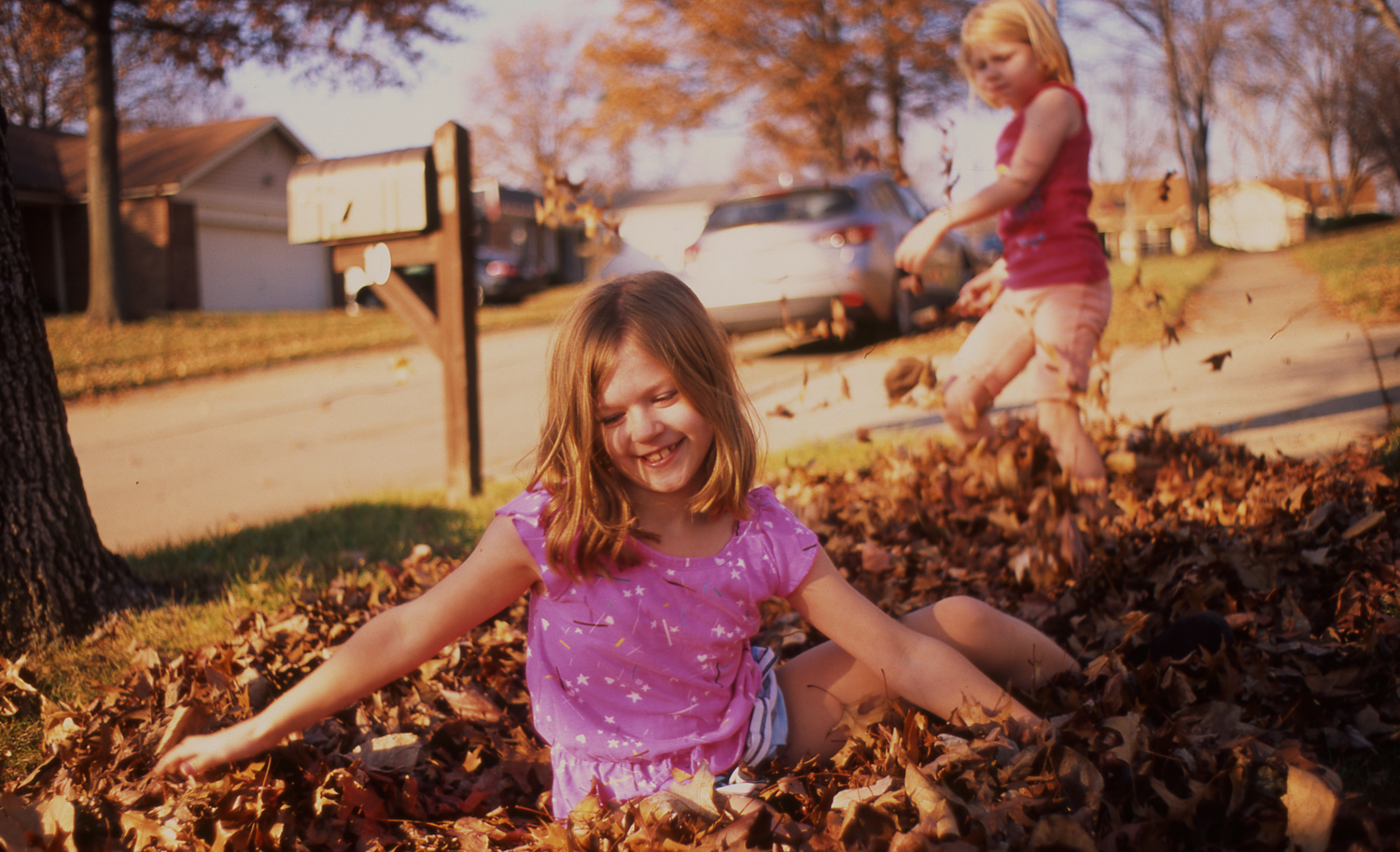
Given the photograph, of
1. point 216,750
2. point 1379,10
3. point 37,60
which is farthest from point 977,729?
point 37,60

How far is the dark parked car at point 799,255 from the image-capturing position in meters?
8.62

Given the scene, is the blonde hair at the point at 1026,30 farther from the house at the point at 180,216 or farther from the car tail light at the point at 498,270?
the car tail light at the point at 498,270

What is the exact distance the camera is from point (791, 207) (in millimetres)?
8977

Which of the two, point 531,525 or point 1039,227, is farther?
point 1039,227

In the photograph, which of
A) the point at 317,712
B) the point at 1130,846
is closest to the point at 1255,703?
the point at 1130,846

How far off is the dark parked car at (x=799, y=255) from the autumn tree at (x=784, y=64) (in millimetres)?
14962

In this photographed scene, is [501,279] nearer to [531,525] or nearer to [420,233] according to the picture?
[420,233]

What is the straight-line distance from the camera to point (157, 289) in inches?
914

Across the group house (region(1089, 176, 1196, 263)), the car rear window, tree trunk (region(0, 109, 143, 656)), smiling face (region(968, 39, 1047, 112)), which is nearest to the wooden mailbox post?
tree trunk (region(0, 109, 143, 656))

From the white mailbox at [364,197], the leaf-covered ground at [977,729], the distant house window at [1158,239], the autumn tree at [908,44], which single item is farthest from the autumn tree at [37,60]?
the distant house window at [1158,239]

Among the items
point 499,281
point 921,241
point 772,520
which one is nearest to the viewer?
point 772,520

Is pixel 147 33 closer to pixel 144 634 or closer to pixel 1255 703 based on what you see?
Result: pixel 144 634

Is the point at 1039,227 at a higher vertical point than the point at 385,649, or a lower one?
higher

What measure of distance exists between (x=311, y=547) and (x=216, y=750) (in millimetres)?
2280
